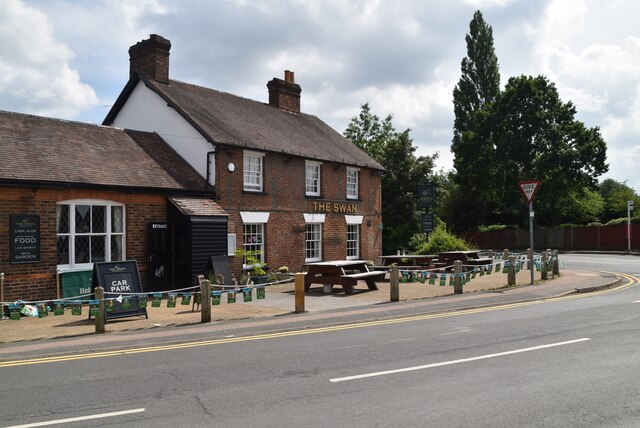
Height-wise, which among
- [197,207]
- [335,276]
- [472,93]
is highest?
[472,93]

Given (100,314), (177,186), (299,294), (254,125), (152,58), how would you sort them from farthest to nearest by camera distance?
(254,125), (152,58), (177,186), (299,294), (100,314)

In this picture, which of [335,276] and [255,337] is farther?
[335,276]

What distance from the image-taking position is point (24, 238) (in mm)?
14680

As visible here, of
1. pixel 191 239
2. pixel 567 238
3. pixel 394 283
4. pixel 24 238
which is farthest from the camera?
pixel 567 238

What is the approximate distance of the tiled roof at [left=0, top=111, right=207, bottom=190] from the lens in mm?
15508

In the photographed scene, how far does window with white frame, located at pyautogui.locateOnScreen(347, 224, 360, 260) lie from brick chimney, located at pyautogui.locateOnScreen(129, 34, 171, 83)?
413 inches

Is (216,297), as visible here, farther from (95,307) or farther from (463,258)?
(463,258)

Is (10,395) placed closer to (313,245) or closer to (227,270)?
(227,270)

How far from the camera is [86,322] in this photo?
1267 cm

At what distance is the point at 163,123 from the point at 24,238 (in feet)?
27.5

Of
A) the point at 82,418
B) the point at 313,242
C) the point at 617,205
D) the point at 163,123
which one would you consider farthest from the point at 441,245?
the point at 617,205

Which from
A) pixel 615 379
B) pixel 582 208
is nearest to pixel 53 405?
pixel 615 379

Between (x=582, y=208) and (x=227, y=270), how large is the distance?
43.6 m

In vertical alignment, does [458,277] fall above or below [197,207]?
below
